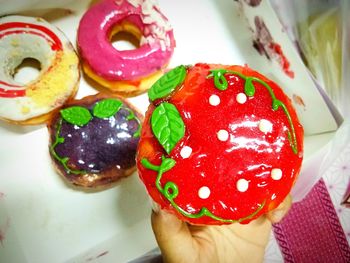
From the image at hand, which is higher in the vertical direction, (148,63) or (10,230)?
(148,63)

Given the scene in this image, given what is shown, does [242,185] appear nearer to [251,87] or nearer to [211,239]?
[251,87]

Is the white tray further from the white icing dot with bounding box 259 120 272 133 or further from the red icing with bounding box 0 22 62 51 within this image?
the white icing dot with bounding box 259 120 272 133

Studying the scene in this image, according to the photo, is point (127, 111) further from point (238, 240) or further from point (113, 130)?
point (238, 240)

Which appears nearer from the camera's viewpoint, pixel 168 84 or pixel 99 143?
pixel 168 84

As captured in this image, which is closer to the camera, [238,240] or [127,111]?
[238,240]

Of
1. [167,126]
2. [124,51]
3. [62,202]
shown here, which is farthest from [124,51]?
[167,126]

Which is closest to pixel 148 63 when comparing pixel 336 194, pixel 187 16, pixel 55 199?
pixel 187 16
